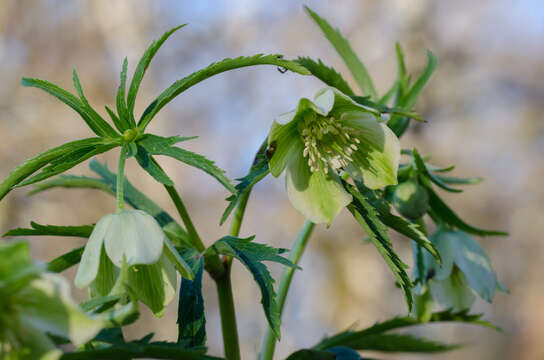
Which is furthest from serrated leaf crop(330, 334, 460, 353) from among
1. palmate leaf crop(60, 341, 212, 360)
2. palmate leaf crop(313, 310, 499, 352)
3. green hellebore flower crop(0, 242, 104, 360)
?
green hellebore flower crop(0, 242, 104, 360)

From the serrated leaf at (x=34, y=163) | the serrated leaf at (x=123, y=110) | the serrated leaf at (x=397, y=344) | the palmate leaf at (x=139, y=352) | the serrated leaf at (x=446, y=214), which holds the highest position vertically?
the serrated leaf at (x=123, y=110)

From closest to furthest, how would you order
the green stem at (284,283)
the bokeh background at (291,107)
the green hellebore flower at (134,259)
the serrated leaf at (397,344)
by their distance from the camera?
the green hellebore flower at (134,259)
the green stem at (284,283)
the serrated leaf at (397,344)
the bokeh background at (291,107)

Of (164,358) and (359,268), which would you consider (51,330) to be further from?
(359,268)

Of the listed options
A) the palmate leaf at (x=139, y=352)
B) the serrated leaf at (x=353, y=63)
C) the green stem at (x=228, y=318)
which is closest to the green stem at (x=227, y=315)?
the green stem at (x=228, y=318)

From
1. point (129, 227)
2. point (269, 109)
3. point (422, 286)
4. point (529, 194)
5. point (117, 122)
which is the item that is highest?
point (269, 109)

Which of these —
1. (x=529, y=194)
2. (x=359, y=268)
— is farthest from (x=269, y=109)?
(x=529, y=194)

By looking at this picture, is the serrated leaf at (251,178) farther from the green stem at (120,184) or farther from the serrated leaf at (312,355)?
the serrated leaf at (312,355)
